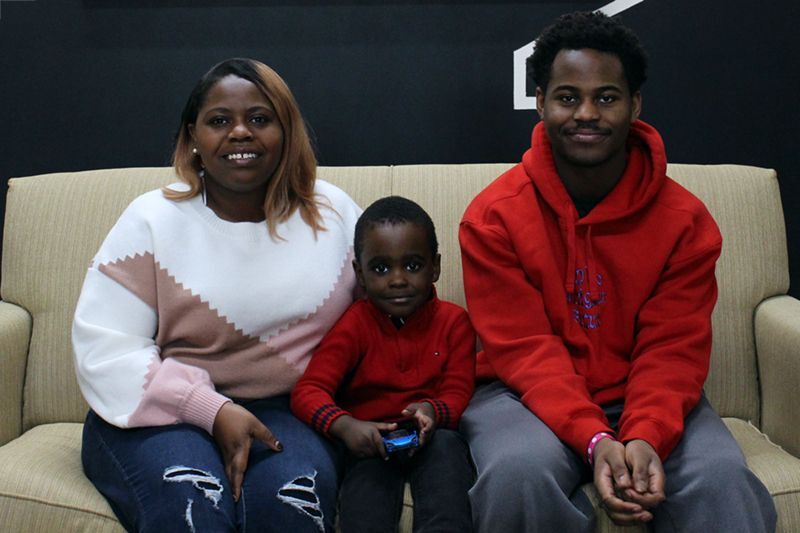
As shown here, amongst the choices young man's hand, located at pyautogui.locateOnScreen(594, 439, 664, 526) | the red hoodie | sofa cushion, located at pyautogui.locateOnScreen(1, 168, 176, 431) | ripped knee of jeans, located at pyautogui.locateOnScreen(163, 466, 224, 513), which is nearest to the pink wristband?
young man's hand, located at pyautogui.locateOnScreen(594, 439, 664, 526)

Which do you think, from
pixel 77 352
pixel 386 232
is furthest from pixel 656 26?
pixel 77 352

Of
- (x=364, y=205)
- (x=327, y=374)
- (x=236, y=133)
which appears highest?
(x=236, y=133)

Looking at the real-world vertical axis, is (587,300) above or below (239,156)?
below

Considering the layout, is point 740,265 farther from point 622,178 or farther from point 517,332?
point 517,332

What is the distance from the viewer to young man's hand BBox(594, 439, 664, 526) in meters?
1.45

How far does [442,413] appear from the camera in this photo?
1723 mm

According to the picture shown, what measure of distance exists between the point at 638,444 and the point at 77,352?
1008 mm

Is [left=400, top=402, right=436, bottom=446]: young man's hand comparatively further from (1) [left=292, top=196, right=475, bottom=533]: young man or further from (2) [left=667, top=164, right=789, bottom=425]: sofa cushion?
(2) [left=667, top=164, right=789, bottom=425]: sofa cushion

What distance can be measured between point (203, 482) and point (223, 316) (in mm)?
364

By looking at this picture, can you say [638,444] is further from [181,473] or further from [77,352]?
[77,352]

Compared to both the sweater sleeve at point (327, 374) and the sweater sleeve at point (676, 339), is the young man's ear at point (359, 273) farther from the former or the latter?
the sweater sleeve at point (676, 339)

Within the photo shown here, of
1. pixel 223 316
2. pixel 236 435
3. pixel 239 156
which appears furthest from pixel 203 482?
pixel 239 156

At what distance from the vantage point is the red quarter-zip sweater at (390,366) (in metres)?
1.76

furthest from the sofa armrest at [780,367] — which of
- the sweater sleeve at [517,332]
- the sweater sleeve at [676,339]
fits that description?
the sweater sleeve at [517,332]
